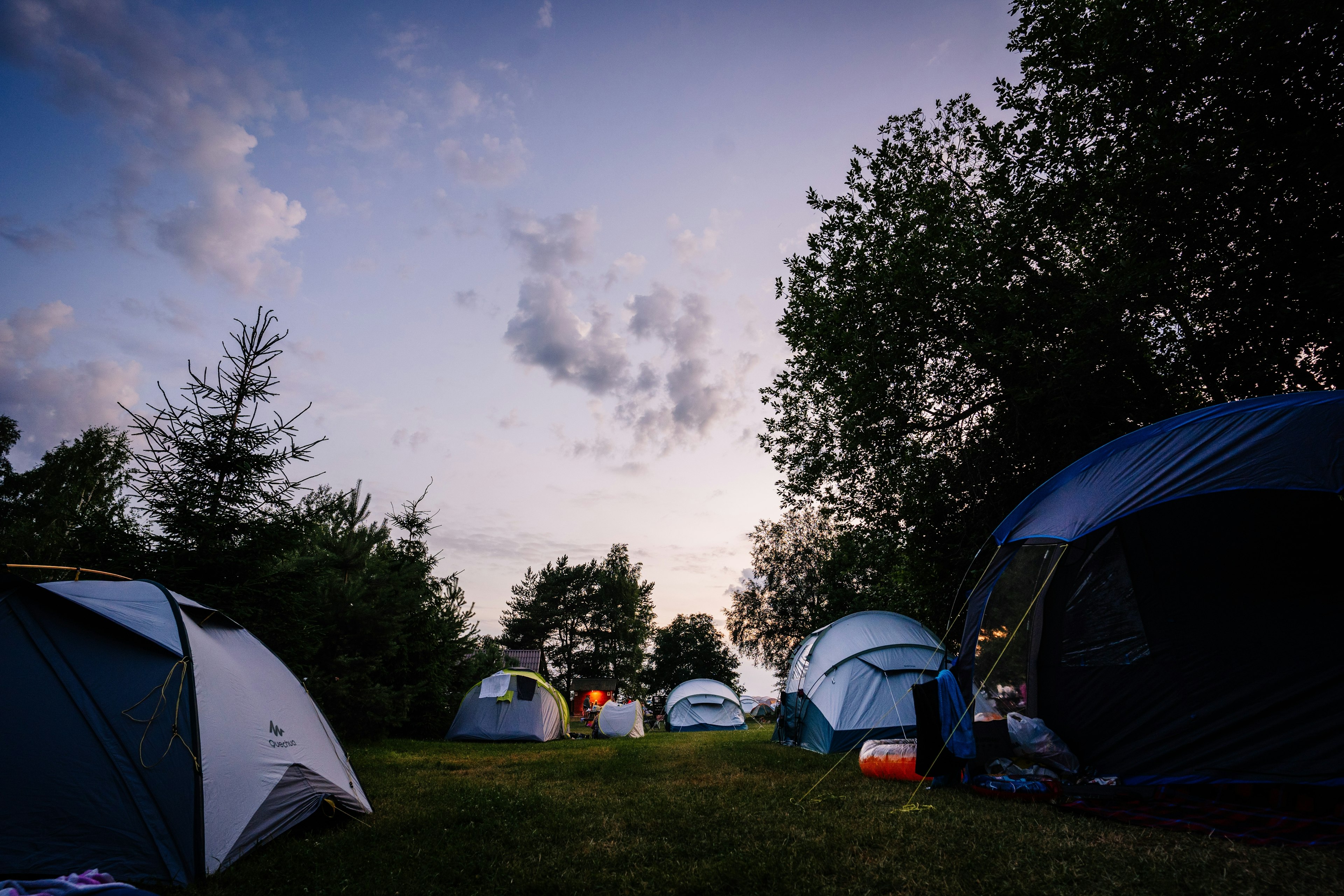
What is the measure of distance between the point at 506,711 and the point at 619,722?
4.98m

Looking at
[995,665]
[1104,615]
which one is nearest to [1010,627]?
[995,665]

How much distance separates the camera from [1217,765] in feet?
17.3

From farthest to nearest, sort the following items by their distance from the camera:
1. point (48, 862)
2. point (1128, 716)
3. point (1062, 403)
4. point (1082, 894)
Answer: point (1062, 403), point (1128, 716), point (48, 862), point (1082, 894)

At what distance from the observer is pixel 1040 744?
242 inches

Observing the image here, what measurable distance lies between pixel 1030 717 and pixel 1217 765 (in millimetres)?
1518

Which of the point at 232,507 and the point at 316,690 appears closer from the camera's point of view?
the point at 232,507

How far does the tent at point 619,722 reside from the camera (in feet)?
65.8

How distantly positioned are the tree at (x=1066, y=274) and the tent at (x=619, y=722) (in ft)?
36.6

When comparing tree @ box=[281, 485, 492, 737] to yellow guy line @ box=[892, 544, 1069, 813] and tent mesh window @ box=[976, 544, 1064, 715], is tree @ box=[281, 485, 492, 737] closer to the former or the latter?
yellow guy line @ box=[892, 544, 1069, 813]

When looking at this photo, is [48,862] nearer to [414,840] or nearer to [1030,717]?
[414,840]

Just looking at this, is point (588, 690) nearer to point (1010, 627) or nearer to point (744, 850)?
point (1010, 627)

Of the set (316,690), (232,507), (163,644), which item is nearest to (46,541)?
(316,690)

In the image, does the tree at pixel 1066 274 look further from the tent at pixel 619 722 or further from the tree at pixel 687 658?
the tree at pixel 687 658

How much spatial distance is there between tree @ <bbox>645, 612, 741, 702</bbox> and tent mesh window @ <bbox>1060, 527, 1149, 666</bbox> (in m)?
41.2
